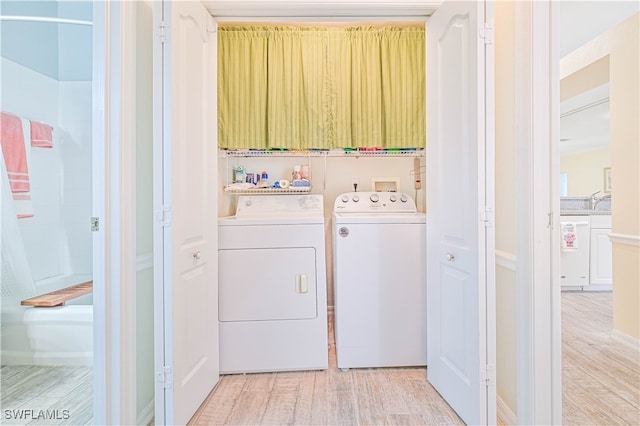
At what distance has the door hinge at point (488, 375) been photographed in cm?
131

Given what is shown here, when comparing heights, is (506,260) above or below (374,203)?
below

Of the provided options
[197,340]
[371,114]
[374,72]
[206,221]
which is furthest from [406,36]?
[197,340]

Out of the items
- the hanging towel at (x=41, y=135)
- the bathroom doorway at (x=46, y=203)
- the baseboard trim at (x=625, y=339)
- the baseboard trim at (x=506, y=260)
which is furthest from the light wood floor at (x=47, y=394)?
the baseboard trim at (x=625, y=339)

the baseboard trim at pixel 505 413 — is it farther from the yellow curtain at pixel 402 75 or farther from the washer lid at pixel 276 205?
the yellow curtain at pixel 402 75

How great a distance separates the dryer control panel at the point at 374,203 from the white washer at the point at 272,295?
51 centimetres

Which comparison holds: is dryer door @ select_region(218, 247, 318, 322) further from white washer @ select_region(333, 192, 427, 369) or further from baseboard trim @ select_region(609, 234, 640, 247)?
baseboard trim @ select_region(609, 234, 640, 247)

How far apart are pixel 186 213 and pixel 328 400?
4.06 ft

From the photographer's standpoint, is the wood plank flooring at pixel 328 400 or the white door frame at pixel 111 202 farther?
the wood plank flooring at pixel 328 400

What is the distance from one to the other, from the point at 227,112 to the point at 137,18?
0.94 meters

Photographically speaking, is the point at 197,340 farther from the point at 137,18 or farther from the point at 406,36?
the point at 406,36

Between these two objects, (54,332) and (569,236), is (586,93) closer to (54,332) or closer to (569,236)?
(569,236)

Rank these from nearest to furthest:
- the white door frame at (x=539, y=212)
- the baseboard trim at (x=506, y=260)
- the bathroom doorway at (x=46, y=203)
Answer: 1. the white door frame at (x=539, y=212)
2. the baseboard trim at (x=506, y=260)
3. the bathroom doorway at (x=46, y=203)

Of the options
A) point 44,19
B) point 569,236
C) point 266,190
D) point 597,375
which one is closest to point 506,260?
point 597,375

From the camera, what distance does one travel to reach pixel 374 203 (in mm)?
2369
